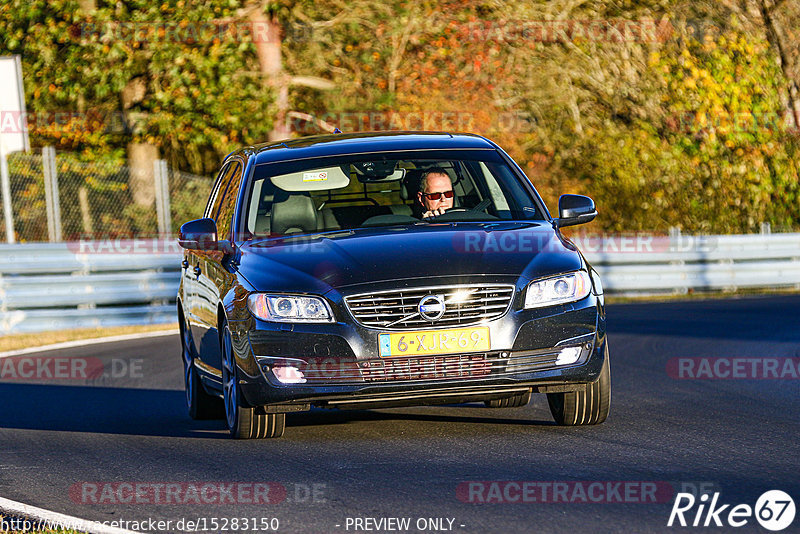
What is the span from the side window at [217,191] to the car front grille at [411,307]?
9.46 ft

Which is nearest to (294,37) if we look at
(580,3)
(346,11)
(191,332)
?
(346,11)

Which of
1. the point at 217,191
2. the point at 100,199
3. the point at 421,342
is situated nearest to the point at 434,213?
the point at 421,342

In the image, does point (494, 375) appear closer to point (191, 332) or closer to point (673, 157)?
point (191, 332)

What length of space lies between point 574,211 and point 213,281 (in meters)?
2.22

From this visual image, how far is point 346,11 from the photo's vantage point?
95.1 ft

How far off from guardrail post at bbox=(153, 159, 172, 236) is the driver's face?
13394mm

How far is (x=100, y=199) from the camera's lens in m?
23.6

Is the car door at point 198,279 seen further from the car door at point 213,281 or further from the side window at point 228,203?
the side window at point 228,203

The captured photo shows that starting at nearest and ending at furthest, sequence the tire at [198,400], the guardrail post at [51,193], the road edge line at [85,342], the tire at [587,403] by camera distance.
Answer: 1. the tire at [587,403]
2. the tire at [198,400]
3. the road edge line at [85,342]
4. the guardrail post at [51,193]

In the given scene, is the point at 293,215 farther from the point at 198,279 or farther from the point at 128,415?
the point at 128,415

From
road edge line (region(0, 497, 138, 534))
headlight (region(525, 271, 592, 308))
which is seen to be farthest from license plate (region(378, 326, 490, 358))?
road edge line (region(0, 497, 138, 534))

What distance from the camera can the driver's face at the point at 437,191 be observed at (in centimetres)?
905

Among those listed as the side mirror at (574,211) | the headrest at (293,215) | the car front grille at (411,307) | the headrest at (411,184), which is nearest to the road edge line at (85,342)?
the headrest at (293,215)

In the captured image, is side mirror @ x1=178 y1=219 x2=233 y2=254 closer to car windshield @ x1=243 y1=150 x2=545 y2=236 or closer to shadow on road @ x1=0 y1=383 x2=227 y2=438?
car windshield @ x1=243 y1=150 x2=545 y2=236
